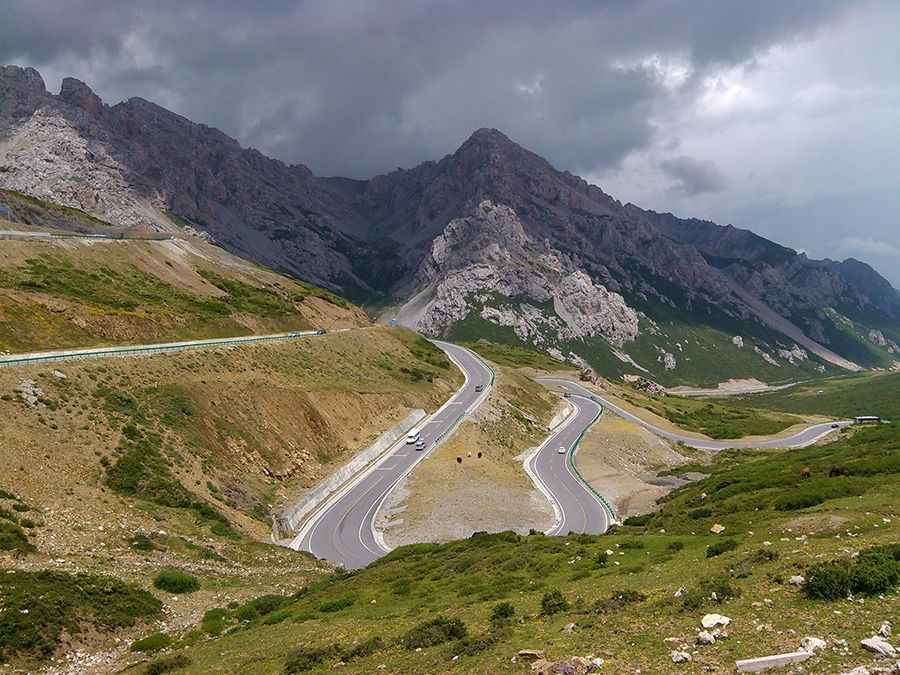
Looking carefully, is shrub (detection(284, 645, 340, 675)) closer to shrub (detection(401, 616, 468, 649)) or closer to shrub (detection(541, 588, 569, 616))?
shrub (detection(401, 616, 468, 649))

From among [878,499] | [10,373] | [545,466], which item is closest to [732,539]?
[878,499]

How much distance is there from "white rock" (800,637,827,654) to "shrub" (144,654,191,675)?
20.3m

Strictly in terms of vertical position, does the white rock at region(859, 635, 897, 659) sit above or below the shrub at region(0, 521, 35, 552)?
below

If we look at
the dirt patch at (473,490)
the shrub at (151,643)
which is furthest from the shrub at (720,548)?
the dirt patch at (473,490)

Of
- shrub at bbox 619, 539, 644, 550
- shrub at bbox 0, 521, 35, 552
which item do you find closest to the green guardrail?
shrub at bbox 619, 539, 644, 550

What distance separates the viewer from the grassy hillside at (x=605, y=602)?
1460cm

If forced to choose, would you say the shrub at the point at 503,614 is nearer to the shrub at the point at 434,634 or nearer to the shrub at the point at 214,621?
the shrub at the point at 434,634

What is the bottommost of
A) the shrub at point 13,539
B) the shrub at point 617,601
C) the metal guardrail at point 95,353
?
the shrub at point 617,601

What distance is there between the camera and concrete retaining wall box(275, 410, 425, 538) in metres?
57.1

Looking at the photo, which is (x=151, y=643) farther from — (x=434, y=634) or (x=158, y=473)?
(x=158, y=473)

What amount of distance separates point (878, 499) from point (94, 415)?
55.2 m

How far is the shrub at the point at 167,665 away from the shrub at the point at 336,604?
689cm

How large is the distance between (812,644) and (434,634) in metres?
10.6

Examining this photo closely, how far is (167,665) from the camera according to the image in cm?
2212
